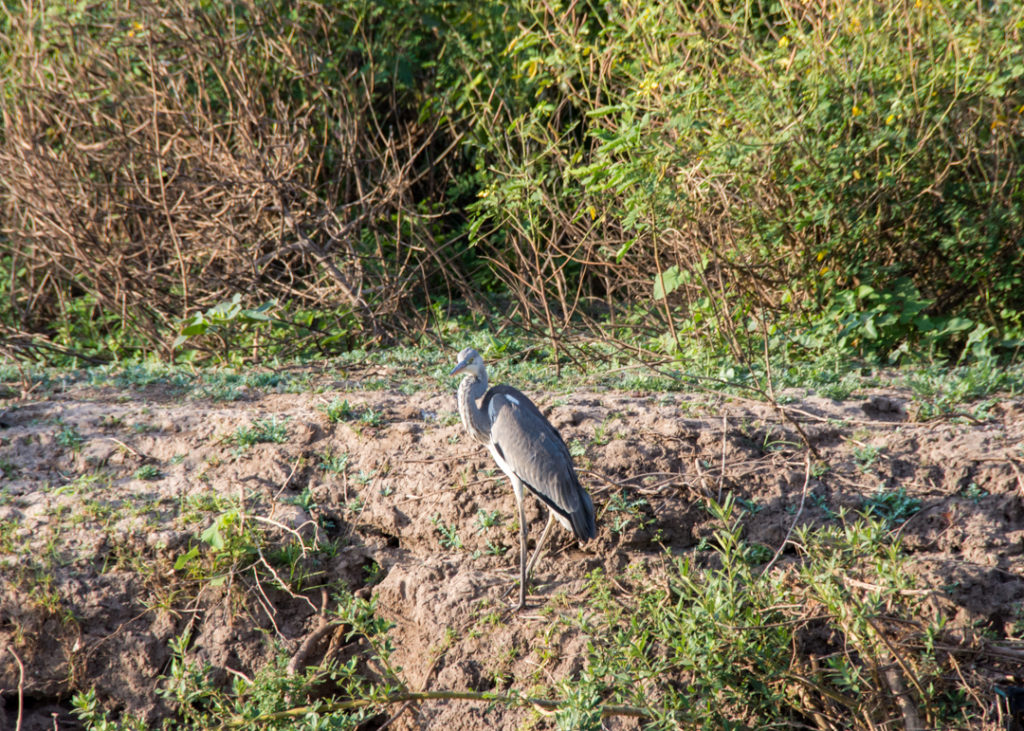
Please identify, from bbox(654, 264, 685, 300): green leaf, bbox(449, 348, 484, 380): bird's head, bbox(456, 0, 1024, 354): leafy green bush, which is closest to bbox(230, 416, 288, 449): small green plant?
bbox(449, 348, 484, 380): bird's head

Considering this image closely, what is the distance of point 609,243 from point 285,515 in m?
3.46

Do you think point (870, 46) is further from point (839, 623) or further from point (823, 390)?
point (839, 623)

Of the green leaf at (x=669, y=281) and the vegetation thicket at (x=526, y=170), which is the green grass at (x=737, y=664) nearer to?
the vegetation thicket at (x=526, y=170)

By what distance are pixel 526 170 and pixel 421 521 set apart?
313 centimetres

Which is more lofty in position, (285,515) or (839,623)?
(285,515)

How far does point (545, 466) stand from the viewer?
3660mm

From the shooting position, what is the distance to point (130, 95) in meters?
6.00

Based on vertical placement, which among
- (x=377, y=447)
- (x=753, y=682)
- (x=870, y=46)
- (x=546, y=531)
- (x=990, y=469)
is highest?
(x=870, y=46)

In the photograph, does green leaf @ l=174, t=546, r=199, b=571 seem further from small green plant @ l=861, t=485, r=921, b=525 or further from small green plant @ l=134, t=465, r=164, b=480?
small green plant @ l=861, t=485, r=921, b=525

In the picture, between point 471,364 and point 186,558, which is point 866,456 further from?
point 186,558

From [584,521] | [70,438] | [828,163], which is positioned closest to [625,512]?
[584,521]

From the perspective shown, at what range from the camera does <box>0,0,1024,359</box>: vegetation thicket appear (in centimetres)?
513

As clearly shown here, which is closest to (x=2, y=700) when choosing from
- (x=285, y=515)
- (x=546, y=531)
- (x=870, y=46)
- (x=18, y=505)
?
(x=18, y=505)

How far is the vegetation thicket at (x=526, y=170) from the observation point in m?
5.13
